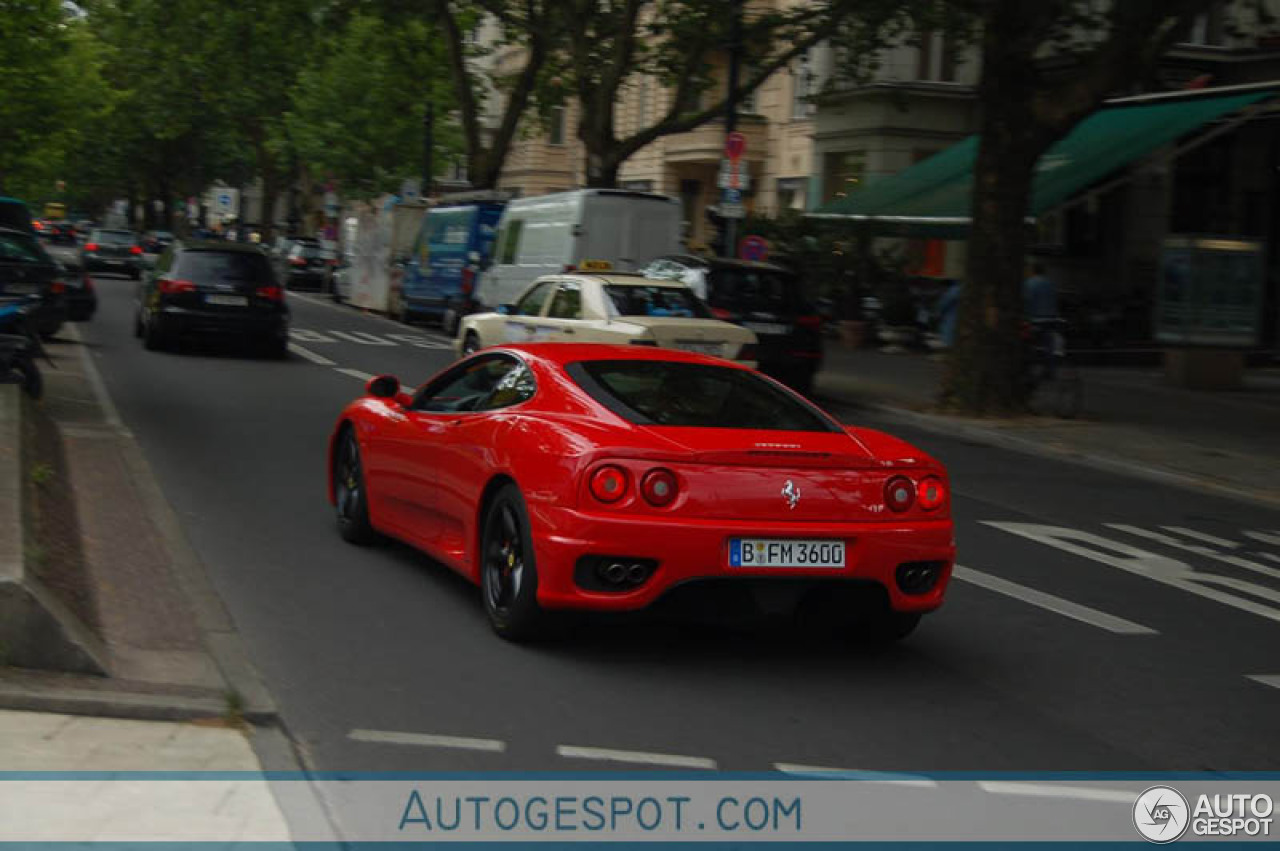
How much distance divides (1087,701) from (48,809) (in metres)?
3.93

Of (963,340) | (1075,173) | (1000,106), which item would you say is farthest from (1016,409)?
(1075,173)

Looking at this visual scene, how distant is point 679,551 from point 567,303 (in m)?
12.5

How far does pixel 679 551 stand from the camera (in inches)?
257

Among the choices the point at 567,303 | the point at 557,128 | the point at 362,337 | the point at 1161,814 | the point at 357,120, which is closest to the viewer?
the point at 1161,814

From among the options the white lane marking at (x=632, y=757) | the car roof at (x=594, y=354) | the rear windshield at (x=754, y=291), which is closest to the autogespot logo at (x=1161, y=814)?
the white lane marking at (x=632, y=757)

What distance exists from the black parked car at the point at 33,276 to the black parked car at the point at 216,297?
6.49 feet

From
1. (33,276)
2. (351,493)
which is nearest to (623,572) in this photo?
(351,493)

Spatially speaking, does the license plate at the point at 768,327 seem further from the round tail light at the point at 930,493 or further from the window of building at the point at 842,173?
the window of building at the point at 842,173

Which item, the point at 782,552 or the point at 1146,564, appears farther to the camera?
the point at 1146,564

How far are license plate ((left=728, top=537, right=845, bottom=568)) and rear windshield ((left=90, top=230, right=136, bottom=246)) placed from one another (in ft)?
155

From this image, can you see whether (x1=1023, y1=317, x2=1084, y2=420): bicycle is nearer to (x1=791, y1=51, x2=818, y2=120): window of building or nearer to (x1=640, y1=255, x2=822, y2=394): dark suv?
(x1=640, y1=255, x2=822, y2=394): dark suv

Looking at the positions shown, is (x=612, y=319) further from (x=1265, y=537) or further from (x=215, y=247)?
(x=215, y=247)

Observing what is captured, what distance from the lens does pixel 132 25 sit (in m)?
59.0

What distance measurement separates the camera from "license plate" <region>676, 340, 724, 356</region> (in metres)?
17.2
